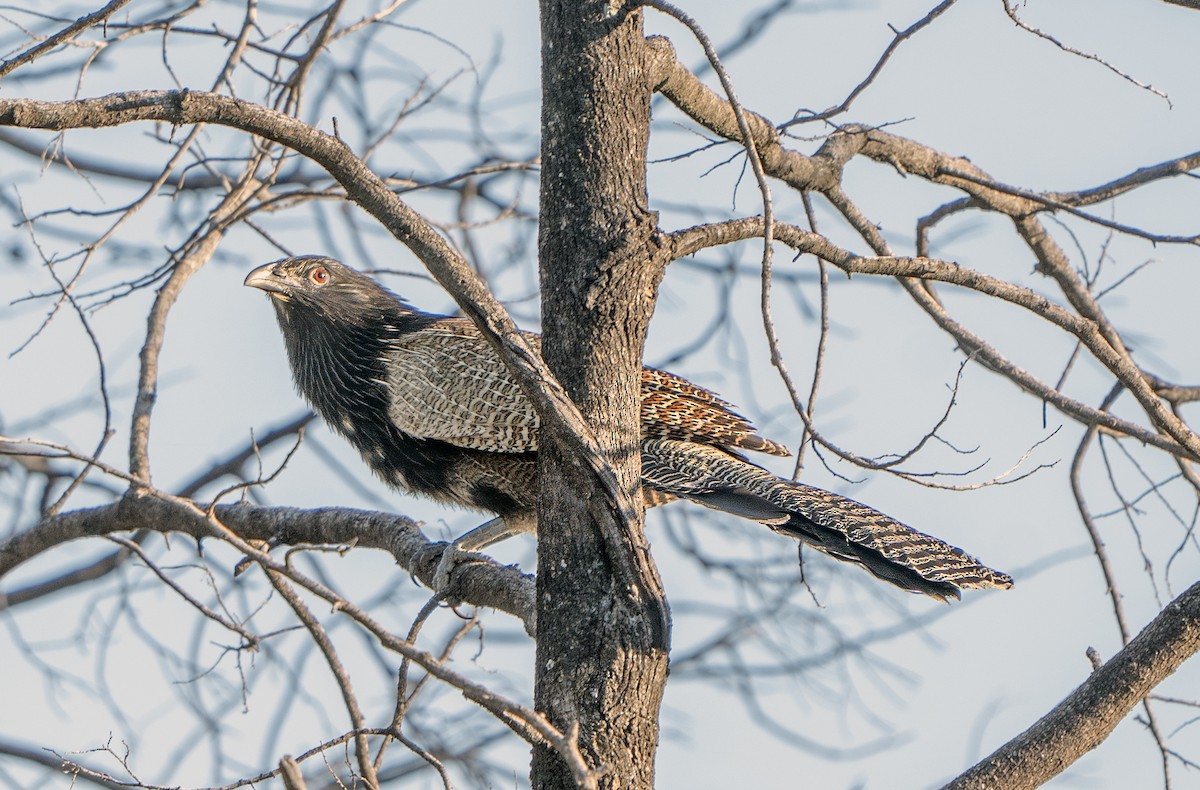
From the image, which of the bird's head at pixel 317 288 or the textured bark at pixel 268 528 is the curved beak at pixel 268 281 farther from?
the textured bark at pixel 268 528

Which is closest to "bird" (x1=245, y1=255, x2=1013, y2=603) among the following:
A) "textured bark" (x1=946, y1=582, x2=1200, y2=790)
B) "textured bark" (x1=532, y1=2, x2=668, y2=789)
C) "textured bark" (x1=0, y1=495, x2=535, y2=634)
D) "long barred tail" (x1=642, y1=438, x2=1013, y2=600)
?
"long barred tail" (x1=642, y1=438, x2=1013, y2=600)

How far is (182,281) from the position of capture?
445 centimetres

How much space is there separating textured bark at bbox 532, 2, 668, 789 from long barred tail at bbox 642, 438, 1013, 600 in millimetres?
859

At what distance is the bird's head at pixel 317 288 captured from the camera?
5.37 metres

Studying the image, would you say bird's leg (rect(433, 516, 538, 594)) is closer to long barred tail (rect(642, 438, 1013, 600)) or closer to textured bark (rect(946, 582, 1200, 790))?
long barred tail (rect(642, 438, 1013, 600))

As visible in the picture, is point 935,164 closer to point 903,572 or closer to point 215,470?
point 903,572

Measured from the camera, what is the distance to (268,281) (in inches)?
209

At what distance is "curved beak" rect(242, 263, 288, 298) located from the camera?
518 cm

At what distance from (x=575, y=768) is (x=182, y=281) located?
116 inches

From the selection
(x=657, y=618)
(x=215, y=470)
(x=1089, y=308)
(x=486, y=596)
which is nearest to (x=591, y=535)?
(x=657, y=618)

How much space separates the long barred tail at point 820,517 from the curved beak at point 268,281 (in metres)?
1.84

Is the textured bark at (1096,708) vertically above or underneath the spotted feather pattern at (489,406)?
underneath

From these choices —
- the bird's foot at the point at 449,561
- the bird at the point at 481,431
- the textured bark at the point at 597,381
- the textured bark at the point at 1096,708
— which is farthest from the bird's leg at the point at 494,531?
the textured bark at the point at 1096,708

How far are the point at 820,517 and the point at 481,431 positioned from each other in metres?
1.46
